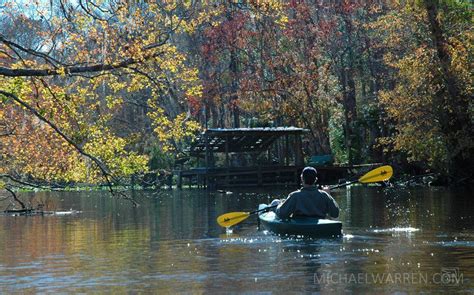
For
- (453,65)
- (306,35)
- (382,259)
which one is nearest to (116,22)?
(382,259)

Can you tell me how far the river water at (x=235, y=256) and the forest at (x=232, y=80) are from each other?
161 cm

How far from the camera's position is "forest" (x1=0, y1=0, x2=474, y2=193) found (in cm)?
1806

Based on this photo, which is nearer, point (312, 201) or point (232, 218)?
point (312, 201)

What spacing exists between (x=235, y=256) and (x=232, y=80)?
4566cm

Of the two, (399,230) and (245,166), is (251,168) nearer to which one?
(245,166)

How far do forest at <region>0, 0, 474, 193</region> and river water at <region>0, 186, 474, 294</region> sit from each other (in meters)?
1.61

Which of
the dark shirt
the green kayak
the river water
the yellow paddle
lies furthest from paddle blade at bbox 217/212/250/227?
the dark shirt

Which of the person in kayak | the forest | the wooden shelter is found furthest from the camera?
the wooden shelter

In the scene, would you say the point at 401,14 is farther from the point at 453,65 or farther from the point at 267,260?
the point at 267,260

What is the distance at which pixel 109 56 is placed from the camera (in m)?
18.1

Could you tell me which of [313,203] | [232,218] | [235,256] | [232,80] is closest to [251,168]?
[232,80]

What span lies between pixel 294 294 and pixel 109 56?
764 centimetres

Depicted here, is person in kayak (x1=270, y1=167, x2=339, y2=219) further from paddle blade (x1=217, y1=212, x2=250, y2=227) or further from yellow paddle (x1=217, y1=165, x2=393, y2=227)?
yellow paddle (x1=217, y1=165, x2=393, y2=227)

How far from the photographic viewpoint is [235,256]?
54.8 ft
